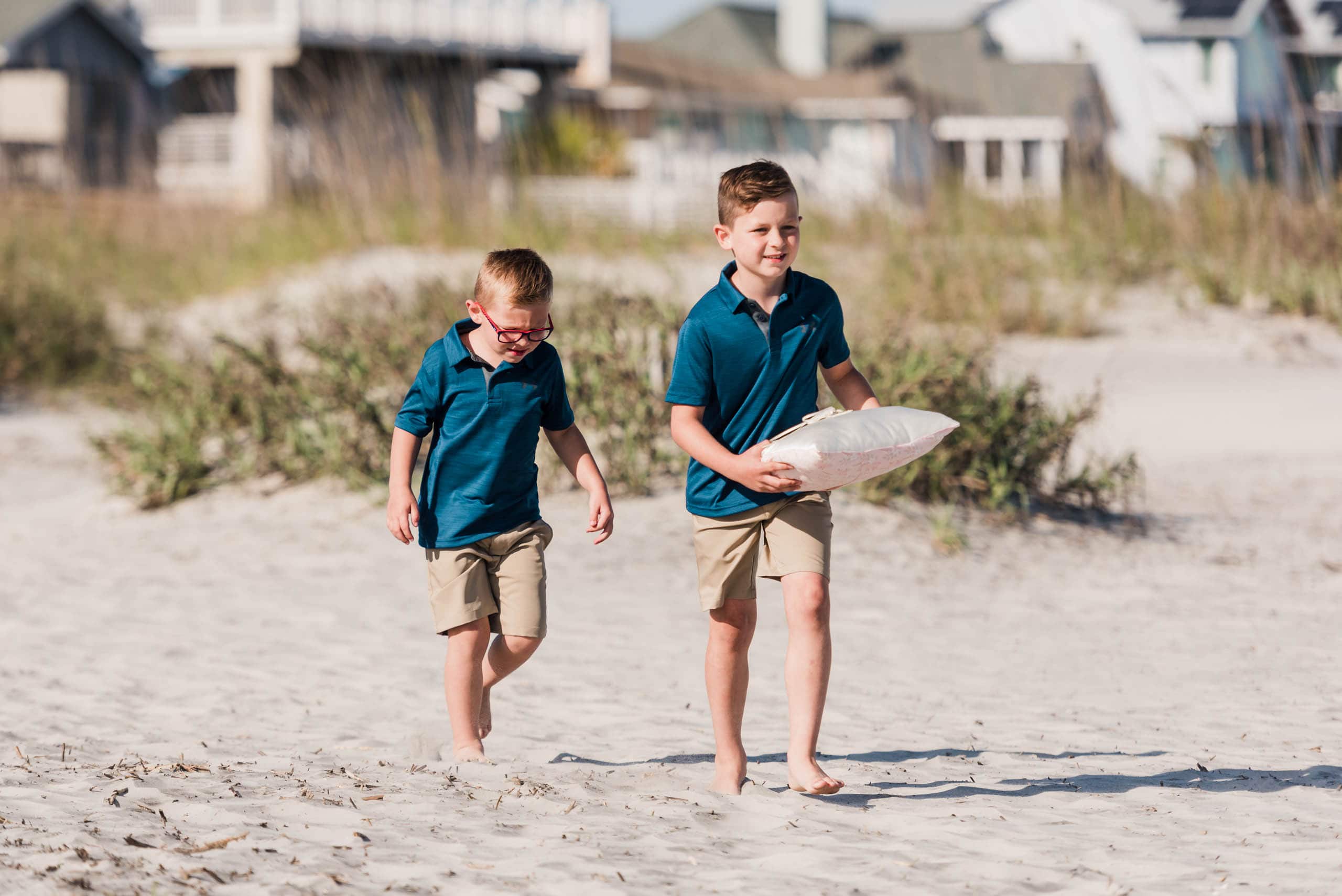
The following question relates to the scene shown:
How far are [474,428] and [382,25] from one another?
22523 millimetres

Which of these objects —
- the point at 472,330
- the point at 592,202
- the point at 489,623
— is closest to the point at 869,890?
the point at 489,623

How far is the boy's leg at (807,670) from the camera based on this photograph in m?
3.60

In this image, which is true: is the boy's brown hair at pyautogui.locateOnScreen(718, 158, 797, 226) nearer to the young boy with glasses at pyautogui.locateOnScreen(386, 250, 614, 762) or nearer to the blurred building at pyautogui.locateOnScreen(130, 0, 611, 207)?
the young boy with glasses at pyautogui.locateOnScreen(386, 250, 614, 762)

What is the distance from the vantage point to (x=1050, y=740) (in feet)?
14.6

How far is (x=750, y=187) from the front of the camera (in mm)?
3490

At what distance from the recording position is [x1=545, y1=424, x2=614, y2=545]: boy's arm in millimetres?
3750

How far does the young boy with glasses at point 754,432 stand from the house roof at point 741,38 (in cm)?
3427

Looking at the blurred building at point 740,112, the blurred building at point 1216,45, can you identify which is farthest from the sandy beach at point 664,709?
the blurred building at point 1216,45

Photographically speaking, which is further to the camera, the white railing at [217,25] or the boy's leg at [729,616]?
the white railing at [217,25]

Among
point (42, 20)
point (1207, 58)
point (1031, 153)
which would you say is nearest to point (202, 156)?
point (42, 20)

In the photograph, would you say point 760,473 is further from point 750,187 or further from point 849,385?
point 750,187

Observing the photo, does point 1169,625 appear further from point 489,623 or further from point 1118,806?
point 489,623

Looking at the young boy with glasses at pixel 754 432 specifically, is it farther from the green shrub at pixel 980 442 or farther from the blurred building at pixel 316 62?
the blurred building at pixel 316 62

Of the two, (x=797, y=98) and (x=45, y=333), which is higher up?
(x=797, y=98)
